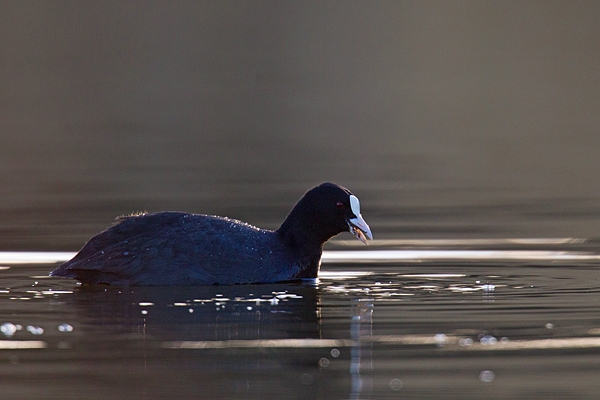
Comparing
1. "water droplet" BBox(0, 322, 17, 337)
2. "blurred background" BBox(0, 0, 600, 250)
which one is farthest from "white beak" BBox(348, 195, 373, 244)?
"water droplet" BBox(0, 322, 17, 337)

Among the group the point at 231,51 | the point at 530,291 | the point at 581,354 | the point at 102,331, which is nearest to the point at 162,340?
the point at 102,331

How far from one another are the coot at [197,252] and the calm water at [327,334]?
8.6 inches

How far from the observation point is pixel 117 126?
36.0 metres

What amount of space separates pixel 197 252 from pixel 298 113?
28.3m

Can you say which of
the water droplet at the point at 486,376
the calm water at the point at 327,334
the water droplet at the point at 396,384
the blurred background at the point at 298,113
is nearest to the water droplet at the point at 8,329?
the calm water at the point at 327,334

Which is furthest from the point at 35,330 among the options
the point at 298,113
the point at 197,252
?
the point at 298,113

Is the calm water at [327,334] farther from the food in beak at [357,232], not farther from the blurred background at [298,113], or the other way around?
the blurred background at [298,113]

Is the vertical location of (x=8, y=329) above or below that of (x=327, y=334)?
above

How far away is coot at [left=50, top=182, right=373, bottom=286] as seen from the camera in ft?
43.3

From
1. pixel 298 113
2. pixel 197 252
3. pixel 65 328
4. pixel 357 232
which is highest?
pixel 298 113

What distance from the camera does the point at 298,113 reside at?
1628 inches

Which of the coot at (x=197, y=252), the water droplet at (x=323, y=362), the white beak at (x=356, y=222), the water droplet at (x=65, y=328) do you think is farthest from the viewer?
the white beak at (x=356, y=222)

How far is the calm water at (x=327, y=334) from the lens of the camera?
8758 mm

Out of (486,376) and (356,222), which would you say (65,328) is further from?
(356,222)
